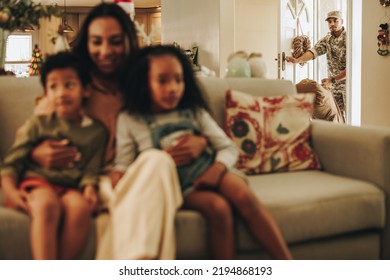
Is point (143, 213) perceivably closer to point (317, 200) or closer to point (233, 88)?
point (317, 200)

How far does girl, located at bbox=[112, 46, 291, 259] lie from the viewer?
141cm

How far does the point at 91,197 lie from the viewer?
4.57 ft

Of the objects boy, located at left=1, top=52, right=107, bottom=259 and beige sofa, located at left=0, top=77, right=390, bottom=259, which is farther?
beige sofa, located at left=0, top=77, right=390, bottom=259

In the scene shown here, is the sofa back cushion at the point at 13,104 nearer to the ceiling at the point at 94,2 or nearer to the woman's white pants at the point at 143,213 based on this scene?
the woman's white pants at the point at 143,213

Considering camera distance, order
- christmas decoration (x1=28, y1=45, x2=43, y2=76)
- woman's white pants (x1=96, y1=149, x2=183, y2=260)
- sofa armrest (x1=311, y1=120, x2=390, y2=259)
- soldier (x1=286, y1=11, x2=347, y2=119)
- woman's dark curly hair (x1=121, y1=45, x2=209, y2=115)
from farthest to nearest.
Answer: soldier (x1=286, y1=11, x2=347, y2=119), christmas decoration (x1=28, y1=45, x2=43, y2=76), sofa armrest (x1=311, y1=120, x2=390, y2=259), woman's dark curly hair (x1=121, y1=45, x2=209, y2=115), woman's white pants (x1=96, y1=149, x2=183, y2=260)

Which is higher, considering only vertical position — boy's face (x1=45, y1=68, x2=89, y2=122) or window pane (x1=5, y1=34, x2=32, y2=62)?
window pane (x1=5, y1=34, x2=32, y2=62)

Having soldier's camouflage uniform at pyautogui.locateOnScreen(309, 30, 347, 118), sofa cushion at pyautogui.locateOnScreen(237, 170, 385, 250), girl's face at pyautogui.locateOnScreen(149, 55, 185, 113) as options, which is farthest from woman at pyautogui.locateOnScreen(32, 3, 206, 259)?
soldier's camouflage uniform at pyautogui.locateOnScreen(309, 30, 347, 118)

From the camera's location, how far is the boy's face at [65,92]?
4.83 feet

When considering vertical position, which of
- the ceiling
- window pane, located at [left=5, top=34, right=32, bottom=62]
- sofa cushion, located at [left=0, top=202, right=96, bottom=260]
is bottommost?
sofa cushion, located at [left=0, top=202, right=96, bottom=260]

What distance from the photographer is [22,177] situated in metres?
1.47

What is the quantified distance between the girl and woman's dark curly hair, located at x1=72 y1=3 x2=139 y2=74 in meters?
0.11

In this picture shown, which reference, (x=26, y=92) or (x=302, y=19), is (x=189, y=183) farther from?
(x=302, y=19)

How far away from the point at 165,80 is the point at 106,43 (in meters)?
0.26

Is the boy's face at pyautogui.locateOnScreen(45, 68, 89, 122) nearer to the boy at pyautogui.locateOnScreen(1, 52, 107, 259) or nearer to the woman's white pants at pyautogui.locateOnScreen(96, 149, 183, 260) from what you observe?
the boy at pyautogui.locateOnScreen(1, 52, 107, 259)
